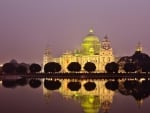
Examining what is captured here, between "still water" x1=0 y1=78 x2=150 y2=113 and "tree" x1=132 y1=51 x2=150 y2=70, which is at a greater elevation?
"tree" x1=132 y1=51 x2=150 y2=70

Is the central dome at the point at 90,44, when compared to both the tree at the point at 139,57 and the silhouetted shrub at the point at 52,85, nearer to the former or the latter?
the tree at the point at 139,57

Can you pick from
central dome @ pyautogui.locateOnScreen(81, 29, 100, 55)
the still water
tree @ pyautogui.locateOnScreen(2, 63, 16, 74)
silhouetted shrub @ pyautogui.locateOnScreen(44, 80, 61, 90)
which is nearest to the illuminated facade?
central dome @ pyautogui.locateOnScreen(81, 29, 100, 55)

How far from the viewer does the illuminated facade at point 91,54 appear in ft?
368

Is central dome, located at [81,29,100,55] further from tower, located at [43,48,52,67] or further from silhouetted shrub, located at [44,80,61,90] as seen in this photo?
silhouetted shrub, located at [44,80,61,90]

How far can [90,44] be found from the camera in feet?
393

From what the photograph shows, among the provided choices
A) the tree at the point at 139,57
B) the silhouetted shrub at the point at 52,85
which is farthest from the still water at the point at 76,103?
the tree at the point at 139,57

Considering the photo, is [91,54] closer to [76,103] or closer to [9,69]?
[9,69]

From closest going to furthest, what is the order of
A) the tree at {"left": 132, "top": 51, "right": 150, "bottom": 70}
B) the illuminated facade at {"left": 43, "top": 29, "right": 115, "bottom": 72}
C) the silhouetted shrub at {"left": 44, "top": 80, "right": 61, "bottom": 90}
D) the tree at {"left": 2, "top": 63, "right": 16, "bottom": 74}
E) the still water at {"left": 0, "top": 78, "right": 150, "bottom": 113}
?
the still water at {"left": 0, "top": 78, "right": 150, "bottom": 113}
the silhouetted shrub at {"left": 44, "top": 80, "right": 61, "bottom": 90}
the tree at {"left": 2, "top": 63, "right": 16, "bottom": 74}
the tree at {"left": 132, "top": 51, "right": 150, "bottom": 70}
the illuminated facade at {"left": 43, "top": 29, "right": 115, "bottom": 72}

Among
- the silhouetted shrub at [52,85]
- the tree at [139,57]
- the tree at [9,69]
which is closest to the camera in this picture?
the silhouetted shrub at [52,85]

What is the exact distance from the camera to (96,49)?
119562mm

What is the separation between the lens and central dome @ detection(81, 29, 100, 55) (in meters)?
118

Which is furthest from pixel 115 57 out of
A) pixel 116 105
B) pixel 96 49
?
pixel 116 105

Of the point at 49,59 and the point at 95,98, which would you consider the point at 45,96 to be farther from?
the point at 49,59

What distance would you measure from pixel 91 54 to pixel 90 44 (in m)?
5.73
